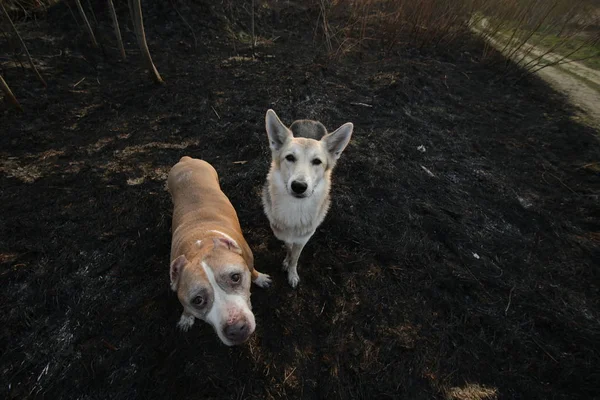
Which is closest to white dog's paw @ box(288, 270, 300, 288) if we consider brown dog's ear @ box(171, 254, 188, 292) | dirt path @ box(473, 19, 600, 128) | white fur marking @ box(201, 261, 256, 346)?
white fur marking @ box(201, 261, 256, 346)

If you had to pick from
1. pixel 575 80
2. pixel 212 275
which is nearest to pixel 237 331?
pixel 212 275

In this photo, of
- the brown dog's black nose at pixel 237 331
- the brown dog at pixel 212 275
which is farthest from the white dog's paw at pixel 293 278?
the brown dog's black nose at pixel 237 331

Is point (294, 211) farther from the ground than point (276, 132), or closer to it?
closer to it

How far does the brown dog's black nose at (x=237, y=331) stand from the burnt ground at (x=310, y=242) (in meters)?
1.02

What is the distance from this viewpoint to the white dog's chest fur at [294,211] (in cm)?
343

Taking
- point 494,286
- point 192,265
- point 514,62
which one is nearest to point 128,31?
point 192,265

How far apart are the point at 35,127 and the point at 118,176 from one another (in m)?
2.58

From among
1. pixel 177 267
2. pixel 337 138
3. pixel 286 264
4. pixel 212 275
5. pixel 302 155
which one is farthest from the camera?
pixel 286 264

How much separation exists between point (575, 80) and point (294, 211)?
44.2ft

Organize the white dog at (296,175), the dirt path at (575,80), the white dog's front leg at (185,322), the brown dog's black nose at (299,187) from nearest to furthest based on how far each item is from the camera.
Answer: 1. the brown dog's black nose at (299,187)
2. the white dog's front leg at (185,322)
3. the white dog at (296,175)
4. the dirt path at (575,80)

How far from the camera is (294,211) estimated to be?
3441 mm

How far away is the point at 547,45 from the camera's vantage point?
11.5 metres

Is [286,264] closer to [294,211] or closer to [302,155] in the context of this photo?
[294,211]

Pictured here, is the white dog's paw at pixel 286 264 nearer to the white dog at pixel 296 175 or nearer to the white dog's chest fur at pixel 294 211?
the white dog at pixel 296 175
